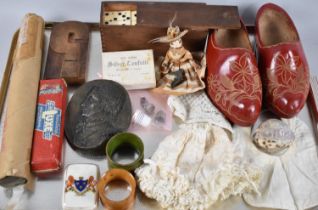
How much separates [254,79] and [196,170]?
0.71 ft

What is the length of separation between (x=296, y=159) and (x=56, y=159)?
46 centimetres

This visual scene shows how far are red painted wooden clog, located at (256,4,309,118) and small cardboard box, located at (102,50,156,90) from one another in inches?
9.4

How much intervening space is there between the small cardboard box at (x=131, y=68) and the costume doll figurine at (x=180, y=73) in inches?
1.2

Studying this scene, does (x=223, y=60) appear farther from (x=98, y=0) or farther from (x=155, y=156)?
(x=98, y=0)

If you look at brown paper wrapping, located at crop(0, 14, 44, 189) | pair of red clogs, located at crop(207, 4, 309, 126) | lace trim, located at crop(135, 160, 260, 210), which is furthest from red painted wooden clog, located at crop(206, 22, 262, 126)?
brown paper wrapping, located at crop(0, 14, 44, 189)

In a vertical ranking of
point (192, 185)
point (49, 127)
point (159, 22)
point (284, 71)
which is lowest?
point (192, 185)

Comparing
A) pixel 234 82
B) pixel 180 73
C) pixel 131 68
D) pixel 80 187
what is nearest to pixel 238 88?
pixel 234 82

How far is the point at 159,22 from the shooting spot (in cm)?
90

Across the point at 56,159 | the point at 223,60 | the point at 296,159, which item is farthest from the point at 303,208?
the point at 56,159

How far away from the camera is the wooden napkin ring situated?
75 cm

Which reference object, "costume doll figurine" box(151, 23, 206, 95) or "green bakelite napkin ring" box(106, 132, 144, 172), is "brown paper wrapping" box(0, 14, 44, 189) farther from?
"costume doll figurine" box(151, 23, 206, 95)

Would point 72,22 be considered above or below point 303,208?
above

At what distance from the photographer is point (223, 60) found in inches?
34.4

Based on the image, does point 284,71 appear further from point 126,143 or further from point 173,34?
point 126,143
